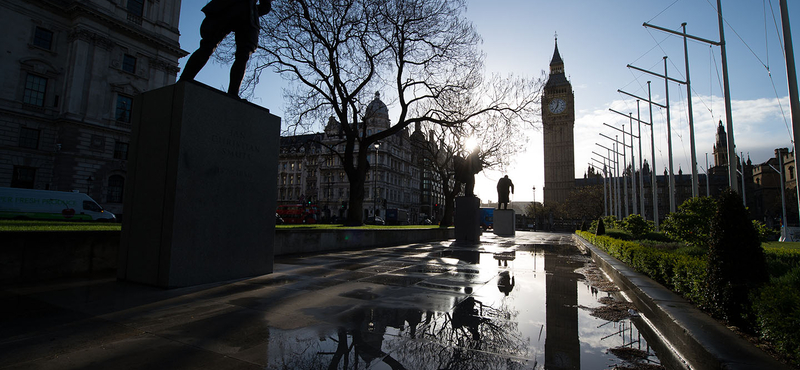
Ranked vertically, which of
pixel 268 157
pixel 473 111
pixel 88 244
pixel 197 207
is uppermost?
pixel 473 111

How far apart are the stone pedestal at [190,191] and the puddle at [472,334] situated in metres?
2.47

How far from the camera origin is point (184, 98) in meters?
5.67

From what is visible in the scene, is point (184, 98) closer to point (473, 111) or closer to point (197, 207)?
point (197, 207)

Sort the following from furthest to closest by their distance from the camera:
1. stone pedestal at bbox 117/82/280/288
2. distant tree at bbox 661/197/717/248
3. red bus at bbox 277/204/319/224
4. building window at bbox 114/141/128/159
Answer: red bus at bbox 277/204/319/224 → building window at bbox 114/141/128/159 → distant tree at bbox 661/197/717/248 → stone pedestal at bbox 117/82/280/288

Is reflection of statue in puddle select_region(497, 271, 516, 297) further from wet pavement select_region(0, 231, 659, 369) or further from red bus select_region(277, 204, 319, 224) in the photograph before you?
red bus select_region(277, 204, 319, 224)

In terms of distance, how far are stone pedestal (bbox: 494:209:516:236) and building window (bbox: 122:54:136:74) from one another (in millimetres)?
40695

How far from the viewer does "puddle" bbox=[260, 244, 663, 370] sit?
3.09 meters

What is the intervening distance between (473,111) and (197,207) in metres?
18.4

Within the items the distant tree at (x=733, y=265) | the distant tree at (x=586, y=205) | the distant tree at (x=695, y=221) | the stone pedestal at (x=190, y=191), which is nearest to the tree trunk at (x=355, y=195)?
the stone pedestal at (x=190, y=191)

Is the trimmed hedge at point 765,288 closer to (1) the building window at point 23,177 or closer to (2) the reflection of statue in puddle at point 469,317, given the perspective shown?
(2) the reflection of statue in puddle at point 469,317

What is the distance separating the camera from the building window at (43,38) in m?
34.6

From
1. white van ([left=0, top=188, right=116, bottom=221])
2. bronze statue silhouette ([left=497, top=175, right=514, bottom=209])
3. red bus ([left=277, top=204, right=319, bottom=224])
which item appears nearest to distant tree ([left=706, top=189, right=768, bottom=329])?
bronze statue silhouette ([left=497, top=175, right=514, bottom=209])

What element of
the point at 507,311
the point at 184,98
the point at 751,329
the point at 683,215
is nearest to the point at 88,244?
the point at 184,98

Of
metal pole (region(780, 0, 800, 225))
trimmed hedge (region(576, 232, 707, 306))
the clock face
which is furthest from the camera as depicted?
the clock face
